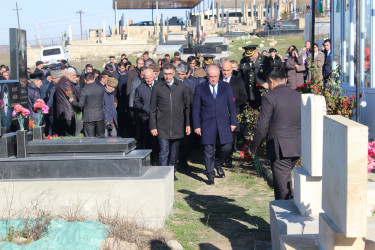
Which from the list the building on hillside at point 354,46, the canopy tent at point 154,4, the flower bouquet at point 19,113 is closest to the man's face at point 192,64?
the building on hillside at point 354,46

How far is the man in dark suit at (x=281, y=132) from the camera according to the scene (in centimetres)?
618

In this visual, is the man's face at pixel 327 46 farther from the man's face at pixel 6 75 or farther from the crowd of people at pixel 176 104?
the man's face at pixel 6 75

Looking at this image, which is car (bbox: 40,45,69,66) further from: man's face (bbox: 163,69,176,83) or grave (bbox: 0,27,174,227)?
grave (bbox: 0,27,174,227)

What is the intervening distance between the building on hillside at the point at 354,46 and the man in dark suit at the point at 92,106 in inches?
199

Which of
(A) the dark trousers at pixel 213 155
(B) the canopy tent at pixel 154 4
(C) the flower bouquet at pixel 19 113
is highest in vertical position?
(B) the canopy tent at pixel 154 4

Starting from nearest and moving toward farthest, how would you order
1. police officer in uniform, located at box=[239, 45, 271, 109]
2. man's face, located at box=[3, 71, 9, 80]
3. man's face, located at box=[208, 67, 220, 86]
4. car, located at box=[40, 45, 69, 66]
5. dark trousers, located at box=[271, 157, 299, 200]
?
dark trousers, located at box=[271, 157, 299, 200]
man's face, located at box=[208, 67, 220, 86]
police officer in uniform, located at box=[239, 45, 271, 109]
man's face, located at box=[3, 71, 9, 80]
car, located at box=[40, 45, 69, 66]

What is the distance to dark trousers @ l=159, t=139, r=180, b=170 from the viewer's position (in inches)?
380

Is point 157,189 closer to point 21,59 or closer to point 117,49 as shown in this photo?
point 21,59

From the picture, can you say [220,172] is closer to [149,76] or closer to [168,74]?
[168,74]

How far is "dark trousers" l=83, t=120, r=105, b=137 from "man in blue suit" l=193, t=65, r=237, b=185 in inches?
105

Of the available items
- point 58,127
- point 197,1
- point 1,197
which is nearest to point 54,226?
point 1,197

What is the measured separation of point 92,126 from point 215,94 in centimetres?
309

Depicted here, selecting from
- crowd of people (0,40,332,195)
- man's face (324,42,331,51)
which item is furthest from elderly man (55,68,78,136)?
man's face (324,42,331,51)

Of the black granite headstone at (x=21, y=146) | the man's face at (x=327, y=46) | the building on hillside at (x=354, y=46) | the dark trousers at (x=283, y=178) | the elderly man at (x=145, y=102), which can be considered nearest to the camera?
the dark trousers at (x=283, y=178)
